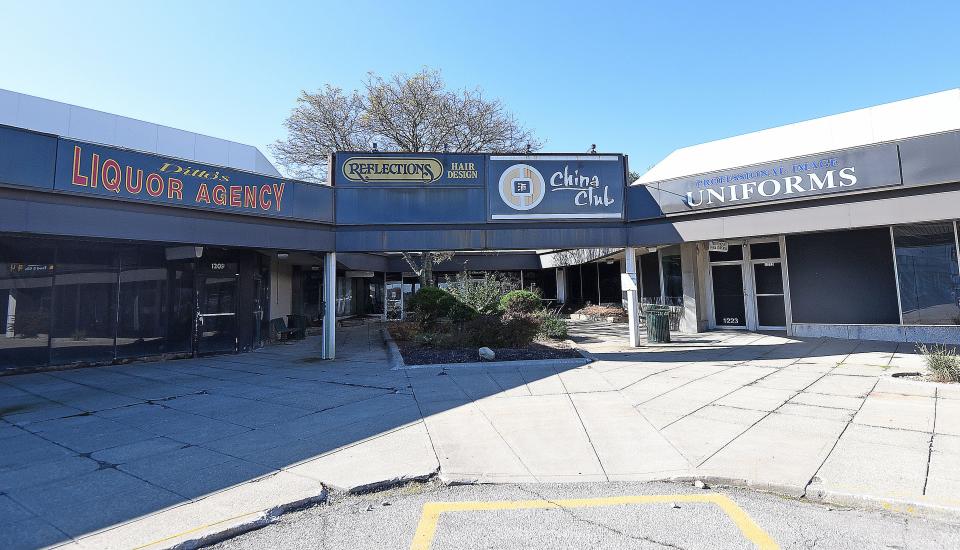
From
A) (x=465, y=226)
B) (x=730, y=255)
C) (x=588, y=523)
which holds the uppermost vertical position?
(x=465, y=226)

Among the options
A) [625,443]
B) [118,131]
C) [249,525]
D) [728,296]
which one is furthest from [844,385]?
[118,131]

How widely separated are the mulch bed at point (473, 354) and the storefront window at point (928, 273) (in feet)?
28.7

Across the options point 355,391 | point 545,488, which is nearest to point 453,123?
point 355,391

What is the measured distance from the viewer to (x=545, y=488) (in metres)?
4.17

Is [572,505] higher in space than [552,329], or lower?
lower

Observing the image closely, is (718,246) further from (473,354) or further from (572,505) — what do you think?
(572,505)

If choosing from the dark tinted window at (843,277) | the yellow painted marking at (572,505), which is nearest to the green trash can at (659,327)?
the dark tinted window at (843,277)

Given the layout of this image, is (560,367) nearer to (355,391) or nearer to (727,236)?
(355,391)

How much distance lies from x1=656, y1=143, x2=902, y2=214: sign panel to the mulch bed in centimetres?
476

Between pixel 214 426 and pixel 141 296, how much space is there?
306 inches

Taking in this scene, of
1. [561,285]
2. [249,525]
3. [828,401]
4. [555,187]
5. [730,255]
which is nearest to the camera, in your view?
[249,525]

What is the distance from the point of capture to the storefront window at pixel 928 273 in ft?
36.4

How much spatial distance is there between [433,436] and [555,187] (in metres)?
8.41

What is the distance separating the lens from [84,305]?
10.8 m
